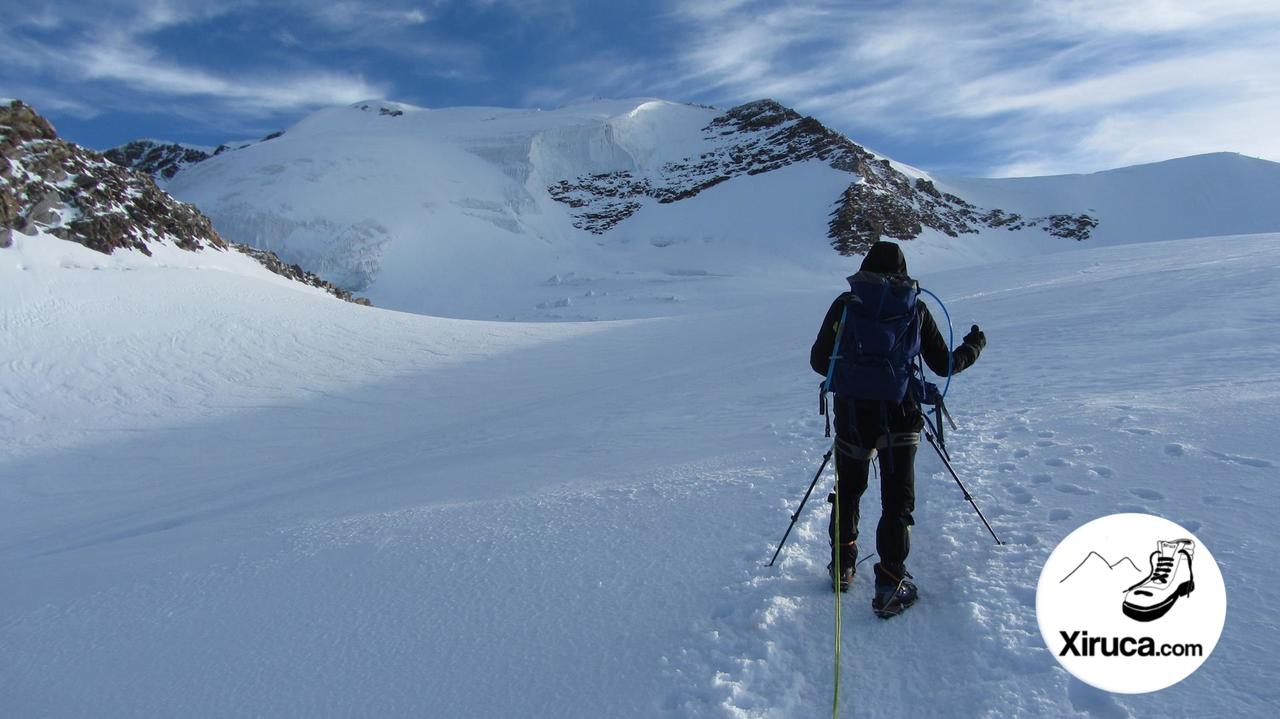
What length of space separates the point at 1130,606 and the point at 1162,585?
0.22 m

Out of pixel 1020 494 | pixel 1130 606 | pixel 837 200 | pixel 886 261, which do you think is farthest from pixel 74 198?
pixel 837 200

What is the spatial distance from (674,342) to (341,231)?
33084 mm

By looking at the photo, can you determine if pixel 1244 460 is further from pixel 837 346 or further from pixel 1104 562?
pixel 837 346

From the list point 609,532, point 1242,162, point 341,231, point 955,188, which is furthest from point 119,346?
point 1242,162

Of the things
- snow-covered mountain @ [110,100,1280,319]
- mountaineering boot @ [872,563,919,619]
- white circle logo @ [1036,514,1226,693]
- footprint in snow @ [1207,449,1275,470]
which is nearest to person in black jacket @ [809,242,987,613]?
mountaineering boot @ [872,563,919,619]

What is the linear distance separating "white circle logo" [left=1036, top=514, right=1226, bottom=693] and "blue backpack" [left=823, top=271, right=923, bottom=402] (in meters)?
1.01

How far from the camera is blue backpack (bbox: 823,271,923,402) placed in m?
2.96

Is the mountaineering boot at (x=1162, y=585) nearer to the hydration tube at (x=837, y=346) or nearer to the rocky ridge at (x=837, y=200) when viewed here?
the hydration tube at (x=837, y=346)

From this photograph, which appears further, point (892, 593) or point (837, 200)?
point (837, 200)

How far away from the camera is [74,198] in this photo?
569 inches

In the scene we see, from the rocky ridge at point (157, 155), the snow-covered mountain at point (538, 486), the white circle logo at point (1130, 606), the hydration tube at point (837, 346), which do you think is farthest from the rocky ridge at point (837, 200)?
the rocky ridge at point (157, 155)

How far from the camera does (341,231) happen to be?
39969 mm

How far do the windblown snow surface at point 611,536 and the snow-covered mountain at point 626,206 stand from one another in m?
20.4

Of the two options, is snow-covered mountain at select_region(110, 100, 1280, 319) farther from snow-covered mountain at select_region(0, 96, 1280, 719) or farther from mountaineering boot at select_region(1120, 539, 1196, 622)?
mountaineering boot at select_region(1120, 539, 1196, 622)
